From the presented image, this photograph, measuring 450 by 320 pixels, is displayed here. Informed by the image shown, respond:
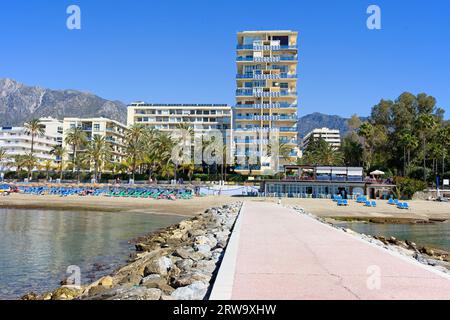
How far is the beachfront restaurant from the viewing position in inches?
2126

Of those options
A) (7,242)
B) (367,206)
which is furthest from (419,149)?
(7,242)

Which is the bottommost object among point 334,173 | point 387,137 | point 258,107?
point 334,173

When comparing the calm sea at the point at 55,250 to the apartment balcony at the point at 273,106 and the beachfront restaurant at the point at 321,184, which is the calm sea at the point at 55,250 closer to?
the beachfront restaurant at the point at 321,184

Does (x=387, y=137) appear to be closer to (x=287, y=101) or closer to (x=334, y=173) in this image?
(x=287, y=101)

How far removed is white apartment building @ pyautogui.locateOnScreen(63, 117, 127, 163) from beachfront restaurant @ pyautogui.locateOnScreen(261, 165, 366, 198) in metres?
60.1

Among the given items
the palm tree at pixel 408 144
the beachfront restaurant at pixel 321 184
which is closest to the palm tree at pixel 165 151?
the beachfront restaurant at pixel 321 184

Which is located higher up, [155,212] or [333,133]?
[333,133]

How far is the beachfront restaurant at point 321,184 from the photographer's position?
54.0m

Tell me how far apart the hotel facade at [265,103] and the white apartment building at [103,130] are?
1622 inches

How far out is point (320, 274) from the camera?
788 centimetres

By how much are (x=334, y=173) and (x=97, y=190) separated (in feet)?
111

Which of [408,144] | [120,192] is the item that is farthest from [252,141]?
[120,192]
